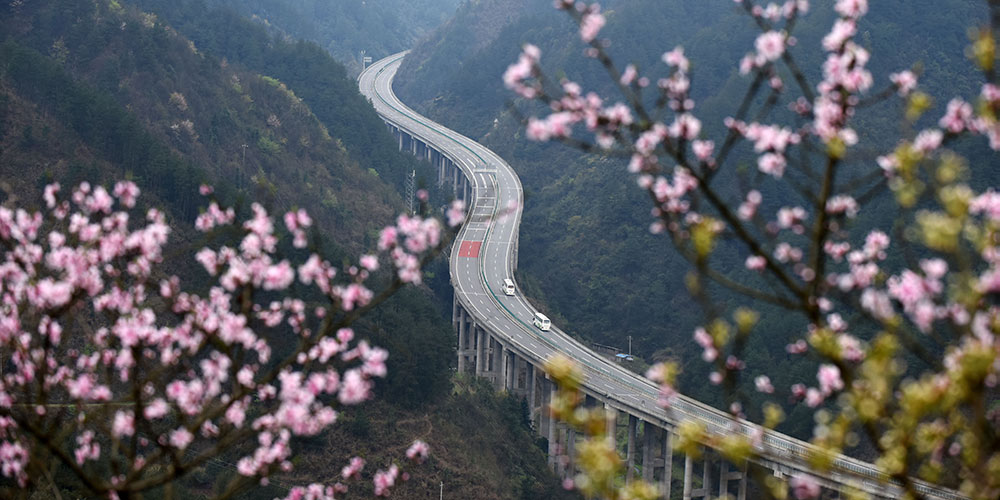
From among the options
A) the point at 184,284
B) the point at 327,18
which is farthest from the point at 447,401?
the point at 327,18

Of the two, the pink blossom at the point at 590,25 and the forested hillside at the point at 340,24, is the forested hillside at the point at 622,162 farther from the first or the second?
the pink blossom at the point at 590,25

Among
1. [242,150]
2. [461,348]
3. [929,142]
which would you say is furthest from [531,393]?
[929,142]

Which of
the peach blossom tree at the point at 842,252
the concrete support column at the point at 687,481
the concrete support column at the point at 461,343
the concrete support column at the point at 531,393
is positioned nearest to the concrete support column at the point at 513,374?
the concrete support column at the point at 531,393

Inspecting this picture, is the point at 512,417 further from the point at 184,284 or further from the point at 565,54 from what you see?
the point at 565,54

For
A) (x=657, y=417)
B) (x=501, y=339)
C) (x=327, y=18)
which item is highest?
(x=657, y=417)

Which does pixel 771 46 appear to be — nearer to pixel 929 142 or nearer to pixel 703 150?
pixel 703 150

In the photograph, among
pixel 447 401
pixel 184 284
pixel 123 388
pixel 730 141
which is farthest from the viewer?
pixel 447 401
